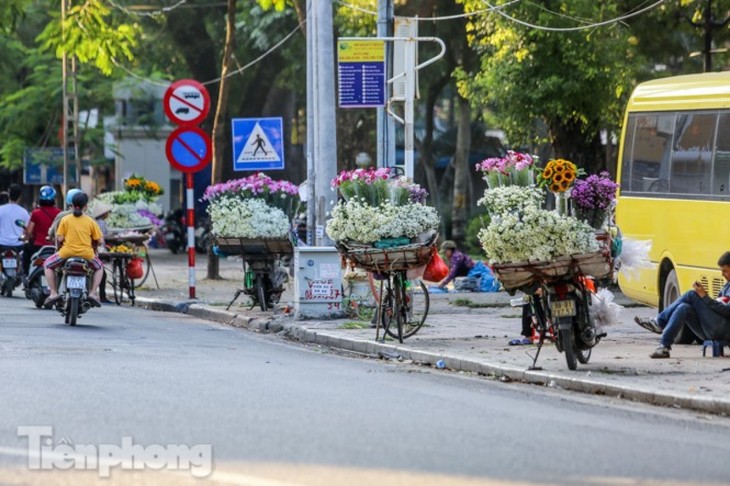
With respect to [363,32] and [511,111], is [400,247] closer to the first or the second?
[511,111]

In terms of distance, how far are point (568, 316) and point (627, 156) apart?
298 inches

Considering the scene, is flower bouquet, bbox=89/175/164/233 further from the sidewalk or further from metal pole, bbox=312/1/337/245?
metal pole, bbox=312/1/337/245

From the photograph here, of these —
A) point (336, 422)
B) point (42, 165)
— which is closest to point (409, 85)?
point (336, 422)

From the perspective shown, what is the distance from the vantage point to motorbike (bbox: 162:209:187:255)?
49281 mm

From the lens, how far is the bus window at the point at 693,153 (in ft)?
60.2

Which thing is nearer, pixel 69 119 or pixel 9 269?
pixel 9 269

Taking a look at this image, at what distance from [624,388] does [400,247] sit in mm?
4465

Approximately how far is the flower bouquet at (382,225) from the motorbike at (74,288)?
3770 millimetres

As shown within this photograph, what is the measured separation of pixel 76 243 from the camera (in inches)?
776

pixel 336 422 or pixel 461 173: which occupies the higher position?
pixel 336 422

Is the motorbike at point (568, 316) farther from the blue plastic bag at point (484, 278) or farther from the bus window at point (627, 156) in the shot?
the blue plastic bag at point (484, 278)

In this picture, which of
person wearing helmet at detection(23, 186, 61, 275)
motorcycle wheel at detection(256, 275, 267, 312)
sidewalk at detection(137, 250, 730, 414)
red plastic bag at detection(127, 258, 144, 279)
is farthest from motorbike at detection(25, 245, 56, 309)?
motorcycle wheel at detection(256, 275, 267, 312)

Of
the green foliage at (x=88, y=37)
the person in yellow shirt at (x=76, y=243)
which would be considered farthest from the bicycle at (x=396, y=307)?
the green foliage at (x=88, y=37)

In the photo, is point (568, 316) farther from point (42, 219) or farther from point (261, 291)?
point (42, 219)
